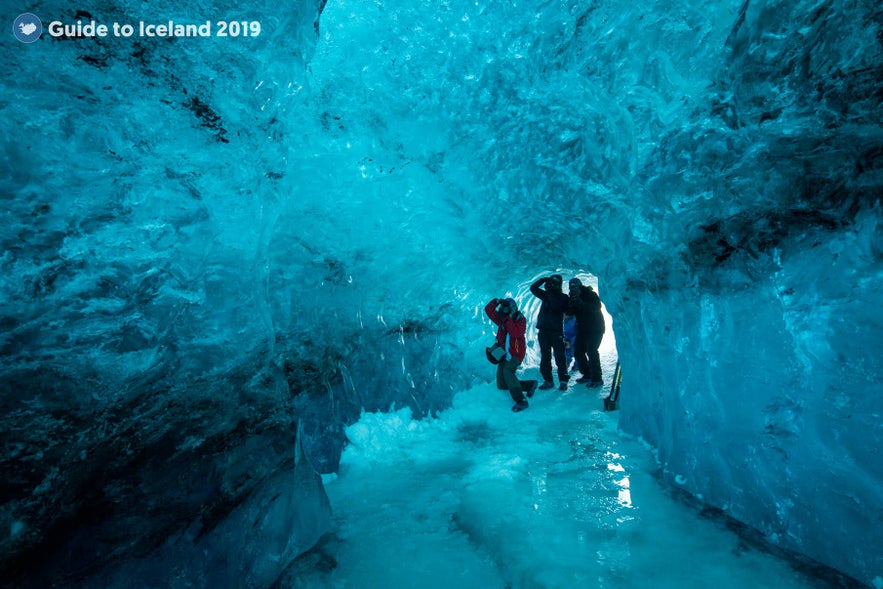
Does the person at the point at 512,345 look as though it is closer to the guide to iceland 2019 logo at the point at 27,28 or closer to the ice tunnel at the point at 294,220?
the ice tunnel at the point at 294,220

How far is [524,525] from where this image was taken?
9.69 ft

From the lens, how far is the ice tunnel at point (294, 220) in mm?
1832

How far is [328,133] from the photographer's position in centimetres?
441

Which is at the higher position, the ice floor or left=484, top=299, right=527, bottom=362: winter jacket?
left=484, top=299, right=527, bottom=362: winter jacket

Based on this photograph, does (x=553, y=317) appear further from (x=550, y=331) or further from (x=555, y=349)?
(x=555, y=349)

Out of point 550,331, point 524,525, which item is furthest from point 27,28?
point 550,331

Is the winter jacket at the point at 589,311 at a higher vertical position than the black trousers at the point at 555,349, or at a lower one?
higher

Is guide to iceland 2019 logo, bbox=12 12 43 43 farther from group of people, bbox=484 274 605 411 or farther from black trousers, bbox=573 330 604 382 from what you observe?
black trousers, bbox=573 330 604 382

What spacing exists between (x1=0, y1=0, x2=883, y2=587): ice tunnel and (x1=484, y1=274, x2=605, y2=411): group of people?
2.34 meters

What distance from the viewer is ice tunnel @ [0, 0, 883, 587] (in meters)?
1.83

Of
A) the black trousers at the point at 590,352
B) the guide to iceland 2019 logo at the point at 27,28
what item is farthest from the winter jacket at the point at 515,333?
the guide to iceland 2019 logo at the point at 27,28

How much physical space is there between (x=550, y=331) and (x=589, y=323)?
756mm

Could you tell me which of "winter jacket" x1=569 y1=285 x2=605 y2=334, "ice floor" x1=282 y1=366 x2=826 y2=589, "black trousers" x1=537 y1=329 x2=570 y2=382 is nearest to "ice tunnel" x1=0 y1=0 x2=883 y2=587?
"ice floor" x1=282 y1=366 x2=826 y2=589

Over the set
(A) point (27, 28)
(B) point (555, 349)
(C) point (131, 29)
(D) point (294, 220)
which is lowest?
(B) point (555, 349)
